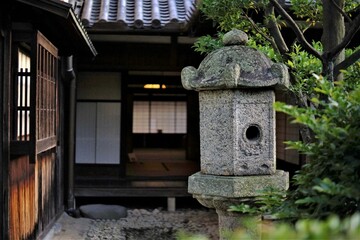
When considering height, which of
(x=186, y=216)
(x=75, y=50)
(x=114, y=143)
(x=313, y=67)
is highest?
(x=75, y=50)

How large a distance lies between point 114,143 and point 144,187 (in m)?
1.46

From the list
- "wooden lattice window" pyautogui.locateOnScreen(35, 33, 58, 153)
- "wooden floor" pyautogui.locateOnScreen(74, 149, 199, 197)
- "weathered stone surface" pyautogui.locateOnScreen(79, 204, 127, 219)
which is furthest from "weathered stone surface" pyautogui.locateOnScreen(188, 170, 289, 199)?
"wooden floor" pyautogui.locateOnScreen(74, 149, 199, 197)

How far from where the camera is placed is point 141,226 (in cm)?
991

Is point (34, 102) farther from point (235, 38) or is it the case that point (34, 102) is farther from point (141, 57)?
point (141, 57)

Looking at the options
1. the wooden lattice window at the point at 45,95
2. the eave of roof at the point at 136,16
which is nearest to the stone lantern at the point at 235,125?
the wooden lattice window at the point at 45,95

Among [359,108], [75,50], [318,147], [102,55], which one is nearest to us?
[359,108]

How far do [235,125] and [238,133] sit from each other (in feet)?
0.25

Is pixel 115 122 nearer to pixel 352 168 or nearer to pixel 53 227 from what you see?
pixel 53 227

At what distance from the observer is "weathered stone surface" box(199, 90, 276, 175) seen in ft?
A: 14.5

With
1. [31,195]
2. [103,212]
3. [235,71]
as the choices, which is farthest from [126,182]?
[235,71]

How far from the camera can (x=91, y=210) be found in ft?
34.9

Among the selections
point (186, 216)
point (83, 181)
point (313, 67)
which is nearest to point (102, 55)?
point (83, 181)

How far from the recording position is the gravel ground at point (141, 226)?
9.04 metres

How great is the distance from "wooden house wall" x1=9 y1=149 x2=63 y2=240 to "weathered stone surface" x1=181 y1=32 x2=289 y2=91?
2807 millimetres
